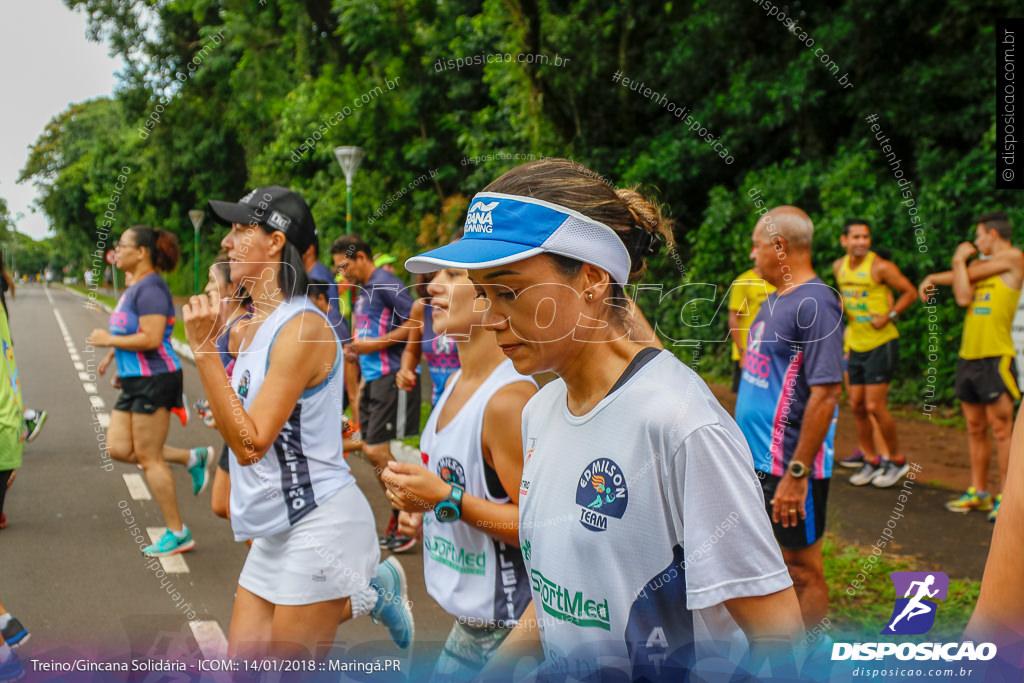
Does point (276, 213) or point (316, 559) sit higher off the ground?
point (276, 213)

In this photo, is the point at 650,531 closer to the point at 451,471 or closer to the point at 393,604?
the point at 451,471

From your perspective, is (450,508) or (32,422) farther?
(32,422)

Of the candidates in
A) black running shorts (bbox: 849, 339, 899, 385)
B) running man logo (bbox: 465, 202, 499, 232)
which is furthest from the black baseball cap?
black running shorts (bbox: 849, 339, 899, 385)

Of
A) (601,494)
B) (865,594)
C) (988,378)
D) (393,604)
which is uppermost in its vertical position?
(601,494)

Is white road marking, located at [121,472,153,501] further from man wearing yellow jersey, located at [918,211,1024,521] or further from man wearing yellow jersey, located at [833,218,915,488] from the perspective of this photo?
man wearing yellow jersey, located at [918,211,1024,521]

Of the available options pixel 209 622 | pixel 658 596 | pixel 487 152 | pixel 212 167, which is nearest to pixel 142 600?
pixel 209 622

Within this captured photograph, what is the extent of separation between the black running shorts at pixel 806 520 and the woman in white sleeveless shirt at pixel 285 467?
1796 mm

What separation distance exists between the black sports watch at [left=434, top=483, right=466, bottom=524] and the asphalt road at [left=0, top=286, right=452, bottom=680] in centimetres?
78

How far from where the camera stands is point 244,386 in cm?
285

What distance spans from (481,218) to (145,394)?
448 centimetres

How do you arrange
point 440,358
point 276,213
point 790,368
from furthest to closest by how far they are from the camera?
1. point 440,358
2. point 790,368
3. point 276,213

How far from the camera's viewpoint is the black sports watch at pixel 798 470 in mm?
3609

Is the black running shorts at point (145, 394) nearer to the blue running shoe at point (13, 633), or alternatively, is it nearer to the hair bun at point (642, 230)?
the blue running shoe at point (13, 633)

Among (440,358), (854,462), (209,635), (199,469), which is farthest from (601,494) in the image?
(854,462)
